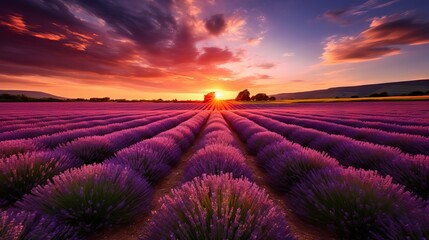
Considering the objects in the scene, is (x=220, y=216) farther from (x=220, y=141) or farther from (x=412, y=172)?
(x=220, y=141)

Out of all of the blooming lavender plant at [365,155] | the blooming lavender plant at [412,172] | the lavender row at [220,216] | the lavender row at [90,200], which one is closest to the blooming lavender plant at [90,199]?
the lavender row at [90,200]

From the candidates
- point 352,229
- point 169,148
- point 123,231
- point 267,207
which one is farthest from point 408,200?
point 169,148

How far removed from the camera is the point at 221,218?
1.37 m

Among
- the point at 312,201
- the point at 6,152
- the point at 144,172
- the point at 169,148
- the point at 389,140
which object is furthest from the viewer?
the point at 389,140

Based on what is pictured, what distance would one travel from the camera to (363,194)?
6.70 feet

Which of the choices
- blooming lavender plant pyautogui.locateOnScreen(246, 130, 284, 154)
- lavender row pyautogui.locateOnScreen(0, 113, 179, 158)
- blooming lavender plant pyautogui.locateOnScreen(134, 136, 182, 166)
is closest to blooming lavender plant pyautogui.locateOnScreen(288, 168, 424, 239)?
blooming lavender plant pyautogui.locateOnScreen(134, 136, 182, 166)

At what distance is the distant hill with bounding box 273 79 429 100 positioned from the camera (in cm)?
7790

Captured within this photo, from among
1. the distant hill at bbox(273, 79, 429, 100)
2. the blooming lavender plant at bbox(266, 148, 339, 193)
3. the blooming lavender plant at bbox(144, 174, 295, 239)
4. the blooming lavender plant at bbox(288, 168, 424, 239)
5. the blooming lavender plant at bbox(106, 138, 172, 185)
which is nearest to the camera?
the blooming lavender plant at bbox(144, 174, 295, 239)

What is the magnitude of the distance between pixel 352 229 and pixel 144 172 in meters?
2.87

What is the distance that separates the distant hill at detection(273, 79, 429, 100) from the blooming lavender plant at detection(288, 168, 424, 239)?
89103mm

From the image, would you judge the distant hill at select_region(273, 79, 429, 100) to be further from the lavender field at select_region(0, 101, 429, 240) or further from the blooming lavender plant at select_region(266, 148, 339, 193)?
the lavender field at select_region(0, 101, 429, 240)

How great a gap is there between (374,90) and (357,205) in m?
117

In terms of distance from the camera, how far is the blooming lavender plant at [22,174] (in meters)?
2.71

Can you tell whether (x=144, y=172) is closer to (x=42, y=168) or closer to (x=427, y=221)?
(x=42, y=168)
